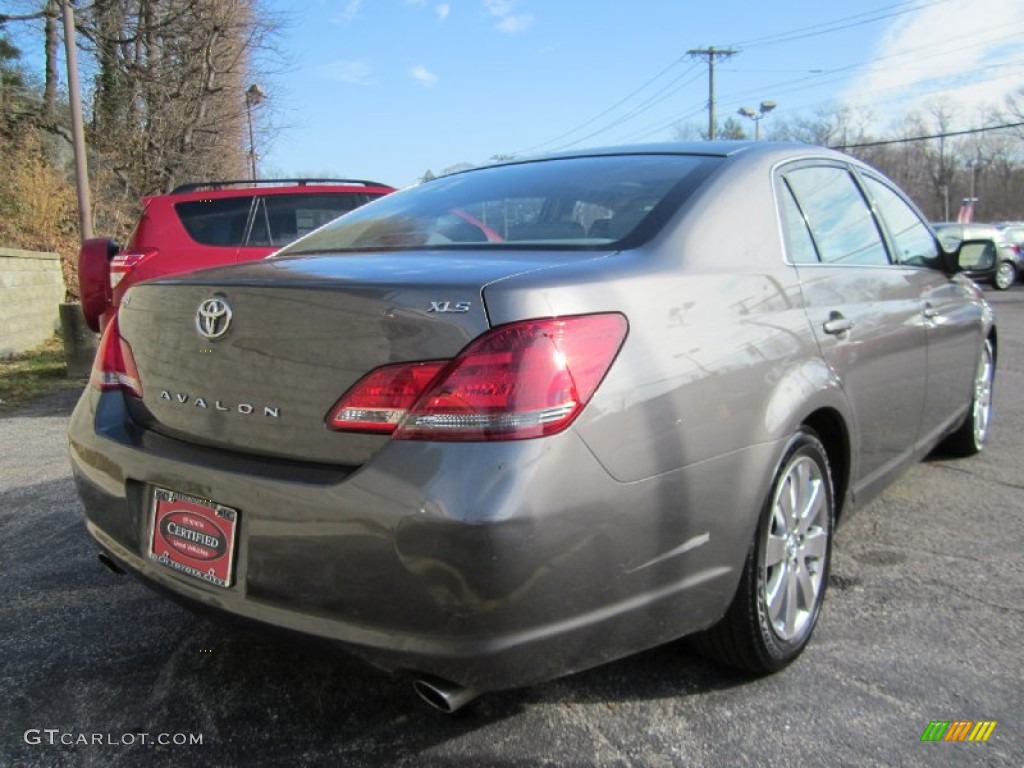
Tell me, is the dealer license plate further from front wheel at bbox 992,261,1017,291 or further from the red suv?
front wheel at bbox 992,261,1017,291

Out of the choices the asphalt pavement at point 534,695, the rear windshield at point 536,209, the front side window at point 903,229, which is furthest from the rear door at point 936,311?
the rear windshield at point 536,209

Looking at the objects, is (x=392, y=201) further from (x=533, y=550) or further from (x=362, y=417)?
(x=533, y=550)

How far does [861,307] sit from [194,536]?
89.7 inches

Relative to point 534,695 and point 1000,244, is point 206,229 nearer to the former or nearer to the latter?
point 534,695

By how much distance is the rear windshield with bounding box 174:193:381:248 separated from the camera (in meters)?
6.00

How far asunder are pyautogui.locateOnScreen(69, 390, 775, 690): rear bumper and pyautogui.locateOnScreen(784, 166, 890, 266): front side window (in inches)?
47.1

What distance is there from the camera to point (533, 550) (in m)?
1.65

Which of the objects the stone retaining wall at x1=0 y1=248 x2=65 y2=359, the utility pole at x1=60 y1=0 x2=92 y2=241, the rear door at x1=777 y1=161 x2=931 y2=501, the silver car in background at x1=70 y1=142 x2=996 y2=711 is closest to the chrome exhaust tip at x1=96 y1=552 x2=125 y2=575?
the silver car in background at x1=70 y1=142 x2=996 y2=711

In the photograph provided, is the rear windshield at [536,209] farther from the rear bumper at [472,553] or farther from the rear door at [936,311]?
the rear door at [936,311]

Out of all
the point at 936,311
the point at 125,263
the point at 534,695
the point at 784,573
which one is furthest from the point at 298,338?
the point at 125,263

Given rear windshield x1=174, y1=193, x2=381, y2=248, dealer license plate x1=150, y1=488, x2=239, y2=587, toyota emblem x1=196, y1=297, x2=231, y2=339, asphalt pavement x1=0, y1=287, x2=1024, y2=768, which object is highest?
rear windshield x1=174, y1=193, x2=381, y2=248

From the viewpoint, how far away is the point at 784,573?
239 cm

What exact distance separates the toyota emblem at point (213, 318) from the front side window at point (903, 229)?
269 centimetres

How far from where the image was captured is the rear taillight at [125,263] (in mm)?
5750
